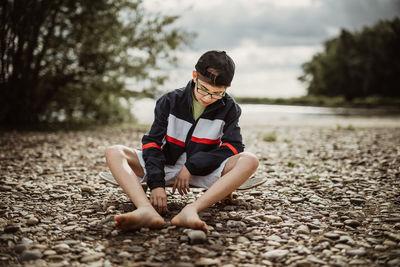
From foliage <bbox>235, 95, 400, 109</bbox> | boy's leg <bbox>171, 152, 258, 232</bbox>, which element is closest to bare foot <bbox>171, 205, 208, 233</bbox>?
boy's leg <bbox>171, 152, 258, 232</bbox>

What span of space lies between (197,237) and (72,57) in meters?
8.46

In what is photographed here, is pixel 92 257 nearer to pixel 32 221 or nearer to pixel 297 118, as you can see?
pixel 32 221

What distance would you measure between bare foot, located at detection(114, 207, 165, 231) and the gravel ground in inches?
2.8

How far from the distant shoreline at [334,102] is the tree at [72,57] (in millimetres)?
22551

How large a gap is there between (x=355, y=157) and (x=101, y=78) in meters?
7.45

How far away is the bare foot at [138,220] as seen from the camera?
2.31m

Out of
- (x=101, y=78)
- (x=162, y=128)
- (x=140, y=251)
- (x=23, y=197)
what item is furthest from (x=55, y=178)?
(x=101, y=78)

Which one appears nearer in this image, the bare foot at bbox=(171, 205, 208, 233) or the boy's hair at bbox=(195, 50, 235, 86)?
the bare foot at bbox=(171, 205, 208, 233)

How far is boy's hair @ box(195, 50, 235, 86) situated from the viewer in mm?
2727

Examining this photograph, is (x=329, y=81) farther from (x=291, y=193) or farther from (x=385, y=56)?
(x=291, y=193)

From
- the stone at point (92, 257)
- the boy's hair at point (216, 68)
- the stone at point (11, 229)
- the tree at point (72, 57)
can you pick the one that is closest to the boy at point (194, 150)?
the boy's hair at point (216, 68)

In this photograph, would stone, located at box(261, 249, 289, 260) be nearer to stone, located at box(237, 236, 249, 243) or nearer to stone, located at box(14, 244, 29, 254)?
stone, located at box(237, 236, 249, 243)

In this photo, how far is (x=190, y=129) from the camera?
2980 mm

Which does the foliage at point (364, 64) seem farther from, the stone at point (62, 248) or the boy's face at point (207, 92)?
the stone at point (62, 248)
